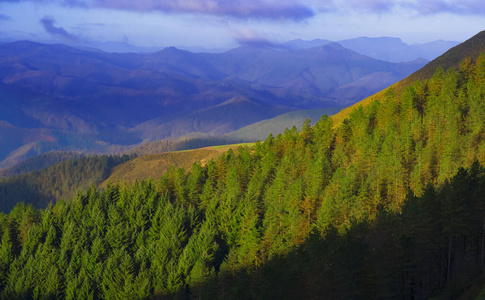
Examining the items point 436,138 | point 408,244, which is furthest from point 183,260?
point 436,138

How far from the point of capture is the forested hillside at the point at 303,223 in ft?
159

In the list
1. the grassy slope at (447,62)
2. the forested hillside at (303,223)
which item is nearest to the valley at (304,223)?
the forested hillside at (303,223)

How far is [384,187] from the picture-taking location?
77.6 meters

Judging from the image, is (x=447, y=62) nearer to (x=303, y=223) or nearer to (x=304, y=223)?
(x=304, y=223)

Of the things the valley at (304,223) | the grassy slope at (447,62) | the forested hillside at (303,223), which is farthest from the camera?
the grassy slope at (447,62)

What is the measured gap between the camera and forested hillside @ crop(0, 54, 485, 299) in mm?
48531

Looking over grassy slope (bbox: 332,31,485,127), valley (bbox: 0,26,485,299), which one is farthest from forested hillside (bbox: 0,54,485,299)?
grassy slope (bbox: 332,31,485,127)

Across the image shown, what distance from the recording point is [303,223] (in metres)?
72.5

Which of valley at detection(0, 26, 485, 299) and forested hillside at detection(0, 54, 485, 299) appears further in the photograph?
forested hillside at detection(0, 54, 485, 299)

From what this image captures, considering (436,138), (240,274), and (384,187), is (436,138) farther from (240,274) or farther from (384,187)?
(240,274)

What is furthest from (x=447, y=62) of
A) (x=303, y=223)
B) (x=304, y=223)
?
(x=303, y=223)

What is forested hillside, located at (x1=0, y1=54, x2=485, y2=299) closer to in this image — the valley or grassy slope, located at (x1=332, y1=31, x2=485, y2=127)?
the valley

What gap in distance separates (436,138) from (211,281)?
48.1m

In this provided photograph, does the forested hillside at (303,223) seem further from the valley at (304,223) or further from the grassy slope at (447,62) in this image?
the grassy slope at (447,62)
